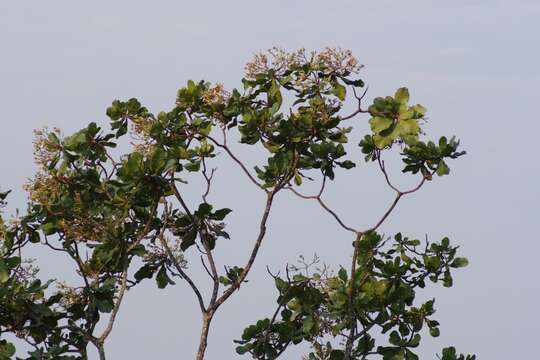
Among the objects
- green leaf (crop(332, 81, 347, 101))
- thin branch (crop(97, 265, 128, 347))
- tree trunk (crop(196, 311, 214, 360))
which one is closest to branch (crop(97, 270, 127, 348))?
thin branch (crop(97, 265, 128, 347))

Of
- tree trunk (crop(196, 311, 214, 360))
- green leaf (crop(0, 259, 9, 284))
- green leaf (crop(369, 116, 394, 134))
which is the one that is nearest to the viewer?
green leaf (crop(0, 259, 9, 284))

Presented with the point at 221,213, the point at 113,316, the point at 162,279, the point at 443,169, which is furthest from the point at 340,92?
the point at 113,316

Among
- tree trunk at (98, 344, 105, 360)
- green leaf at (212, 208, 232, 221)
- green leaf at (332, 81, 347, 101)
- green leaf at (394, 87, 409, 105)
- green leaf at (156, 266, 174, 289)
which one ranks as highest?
green leaf at (332, 81, 347, 101)

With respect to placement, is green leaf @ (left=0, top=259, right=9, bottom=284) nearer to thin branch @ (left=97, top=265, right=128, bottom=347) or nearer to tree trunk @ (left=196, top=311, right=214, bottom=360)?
thin branch @ (left=97, top=265, right=128, bottom=347)

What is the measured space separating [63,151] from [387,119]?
3026 millimetres

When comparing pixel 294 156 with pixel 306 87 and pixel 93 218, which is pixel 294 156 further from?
pixel 93 218

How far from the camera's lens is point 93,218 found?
10.6 m

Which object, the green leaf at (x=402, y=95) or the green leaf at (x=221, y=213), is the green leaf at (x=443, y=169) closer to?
the green leaf at (x=402, y=95)

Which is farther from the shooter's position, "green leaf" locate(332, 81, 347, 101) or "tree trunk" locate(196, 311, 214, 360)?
"tree trunk" locate(196, 311, 214, 360)

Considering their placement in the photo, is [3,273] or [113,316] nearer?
[3,273]

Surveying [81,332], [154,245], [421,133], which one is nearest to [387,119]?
[421,133]

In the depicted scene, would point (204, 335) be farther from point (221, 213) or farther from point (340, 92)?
point (340, 92)

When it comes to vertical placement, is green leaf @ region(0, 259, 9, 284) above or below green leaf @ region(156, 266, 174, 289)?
below

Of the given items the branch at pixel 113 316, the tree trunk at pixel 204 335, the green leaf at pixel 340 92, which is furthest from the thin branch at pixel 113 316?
the green leaf at pixel 340 92
